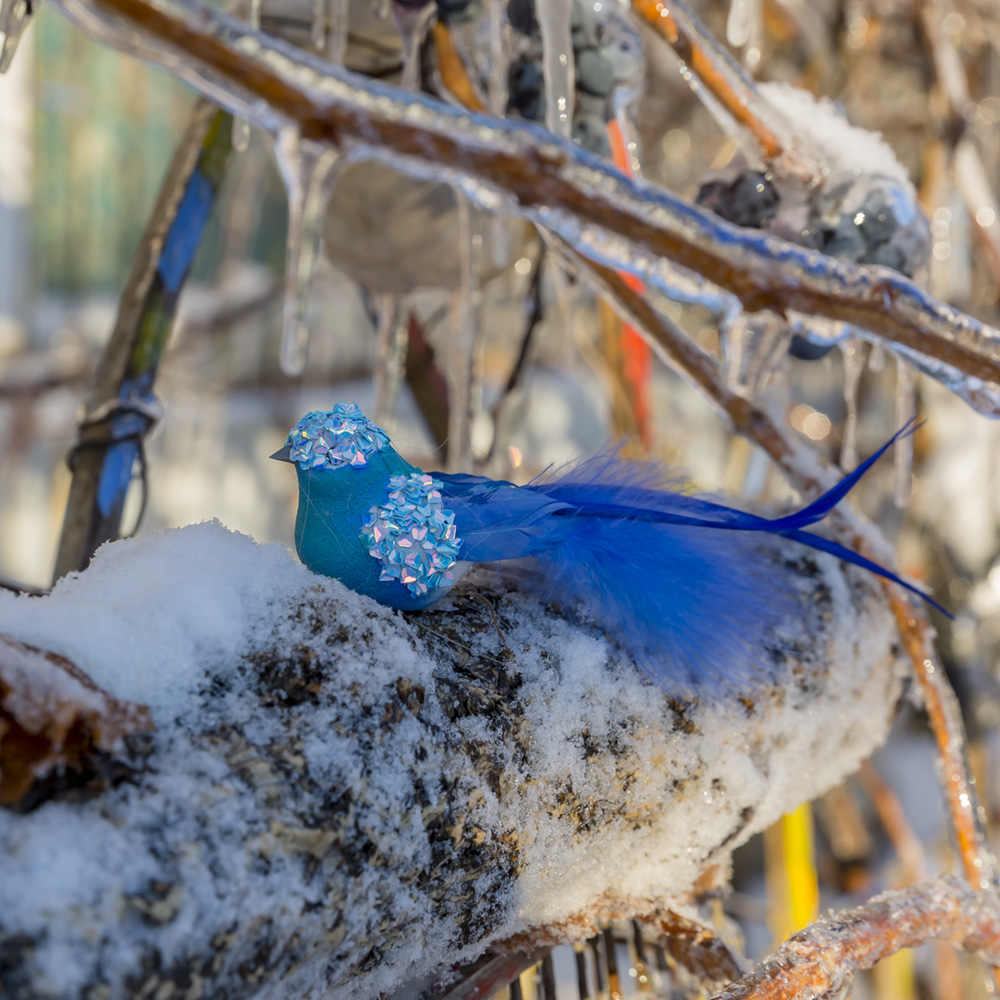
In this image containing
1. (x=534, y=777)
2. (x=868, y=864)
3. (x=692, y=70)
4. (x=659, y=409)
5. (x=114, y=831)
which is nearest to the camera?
(x=114, y=831)

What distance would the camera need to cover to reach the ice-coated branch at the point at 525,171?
260 mm

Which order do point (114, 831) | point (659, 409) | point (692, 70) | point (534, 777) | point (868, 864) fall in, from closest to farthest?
point (114, 831) < point (534, 777) < point (692, 70) < point (868, 864) < point (659, 409)

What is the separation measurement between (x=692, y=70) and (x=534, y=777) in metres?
0.39

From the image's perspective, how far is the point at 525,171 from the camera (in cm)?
29

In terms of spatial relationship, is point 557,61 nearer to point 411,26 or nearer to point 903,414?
point 411,26

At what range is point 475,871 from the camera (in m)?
0.31

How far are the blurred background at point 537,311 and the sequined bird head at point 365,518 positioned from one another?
5 cm

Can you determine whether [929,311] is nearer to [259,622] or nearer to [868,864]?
[259,622]

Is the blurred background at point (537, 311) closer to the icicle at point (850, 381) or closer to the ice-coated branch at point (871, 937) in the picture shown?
the icicle at point (850, 381)

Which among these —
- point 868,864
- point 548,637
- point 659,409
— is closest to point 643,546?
point 548,637

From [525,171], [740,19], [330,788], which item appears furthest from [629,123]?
[330,788]

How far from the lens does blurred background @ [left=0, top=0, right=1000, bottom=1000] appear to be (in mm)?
555

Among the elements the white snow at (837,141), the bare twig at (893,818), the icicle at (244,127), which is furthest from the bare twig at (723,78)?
the bare twig at (893,818)

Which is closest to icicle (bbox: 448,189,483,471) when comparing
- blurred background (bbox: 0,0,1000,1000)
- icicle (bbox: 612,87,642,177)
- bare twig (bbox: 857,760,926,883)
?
blurred background (bbox: 0,0,1000,1000)
